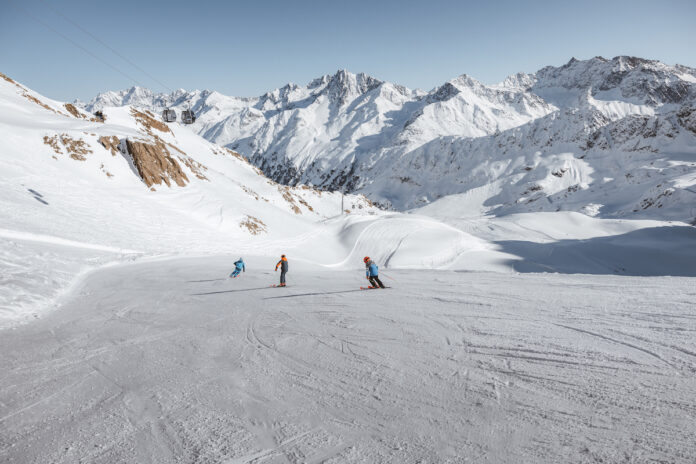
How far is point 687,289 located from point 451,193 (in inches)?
5405

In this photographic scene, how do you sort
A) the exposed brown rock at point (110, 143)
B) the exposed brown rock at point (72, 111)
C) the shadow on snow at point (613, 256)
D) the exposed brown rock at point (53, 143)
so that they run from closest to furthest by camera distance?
the shadow on snow at point (613, 256) < the exposed brown rock at point (53, 143) < the exposed brown rock at point (110, 143) < the exposed brown rock at point (72, 111)

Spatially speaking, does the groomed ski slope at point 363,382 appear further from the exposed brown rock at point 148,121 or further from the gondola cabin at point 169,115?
the exposed brown rock at point 148,121

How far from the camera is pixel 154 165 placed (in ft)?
114

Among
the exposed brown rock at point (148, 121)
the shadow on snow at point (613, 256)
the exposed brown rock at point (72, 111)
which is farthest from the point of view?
the exposed brown rock at point (148, 121)

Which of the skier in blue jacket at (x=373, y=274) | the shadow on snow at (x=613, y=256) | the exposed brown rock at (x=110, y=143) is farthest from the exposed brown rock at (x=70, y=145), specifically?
the shadow on snow at (x=613, y=256)

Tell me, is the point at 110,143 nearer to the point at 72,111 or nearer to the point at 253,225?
the point at 253,225

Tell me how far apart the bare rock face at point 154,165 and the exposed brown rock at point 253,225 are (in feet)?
29.3

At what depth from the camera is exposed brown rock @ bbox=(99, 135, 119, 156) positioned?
3334 cm

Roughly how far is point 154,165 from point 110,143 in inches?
188

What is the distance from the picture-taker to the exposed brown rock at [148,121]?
198ft

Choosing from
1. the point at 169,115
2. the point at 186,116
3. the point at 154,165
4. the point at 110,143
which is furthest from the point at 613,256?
the point at 110,143

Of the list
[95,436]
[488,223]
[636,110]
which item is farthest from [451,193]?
[95,436]

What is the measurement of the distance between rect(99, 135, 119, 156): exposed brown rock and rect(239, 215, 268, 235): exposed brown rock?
15.2 meters

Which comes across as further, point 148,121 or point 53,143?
point 148,121
